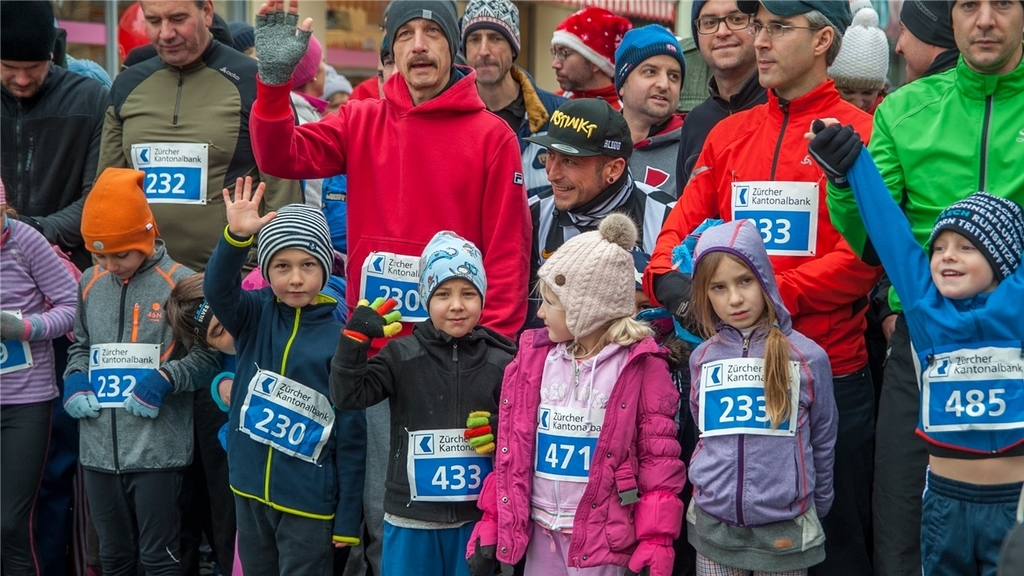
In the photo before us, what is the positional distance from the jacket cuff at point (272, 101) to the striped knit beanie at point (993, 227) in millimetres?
2462

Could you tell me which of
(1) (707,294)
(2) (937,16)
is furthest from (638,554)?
(2) (937,16)

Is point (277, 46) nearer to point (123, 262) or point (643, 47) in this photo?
point (123, 262)

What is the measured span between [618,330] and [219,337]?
1.91 metres

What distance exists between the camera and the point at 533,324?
16.4 feet

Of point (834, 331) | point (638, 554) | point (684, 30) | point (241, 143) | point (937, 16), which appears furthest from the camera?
point (684, 30)

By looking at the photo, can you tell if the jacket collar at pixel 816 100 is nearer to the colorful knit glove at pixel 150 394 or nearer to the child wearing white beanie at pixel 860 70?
the child wearing white beanie at pixel 860 70

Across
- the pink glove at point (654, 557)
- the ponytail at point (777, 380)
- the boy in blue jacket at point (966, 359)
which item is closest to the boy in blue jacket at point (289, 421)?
the pink glove at point (654, 557)

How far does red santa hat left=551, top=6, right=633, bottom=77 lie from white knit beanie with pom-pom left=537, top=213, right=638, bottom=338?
2815 millimetres

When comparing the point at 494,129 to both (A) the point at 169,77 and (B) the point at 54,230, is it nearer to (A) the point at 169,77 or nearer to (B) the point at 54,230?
(A) the point at 169,77

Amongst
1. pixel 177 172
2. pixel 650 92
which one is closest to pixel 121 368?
pixel 177 172

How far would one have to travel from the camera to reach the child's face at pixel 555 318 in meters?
4.22

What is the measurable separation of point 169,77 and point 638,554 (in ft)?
11.5

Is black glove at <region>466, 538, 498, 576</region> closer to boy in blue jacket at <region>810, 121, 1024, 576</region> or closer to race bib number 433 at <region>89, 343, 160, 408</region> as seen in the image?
boy in blue jacket at <region>810, 121, 1024, 576</region>

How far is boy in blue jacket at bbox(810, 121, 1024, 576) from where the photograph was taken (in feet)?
11.5
